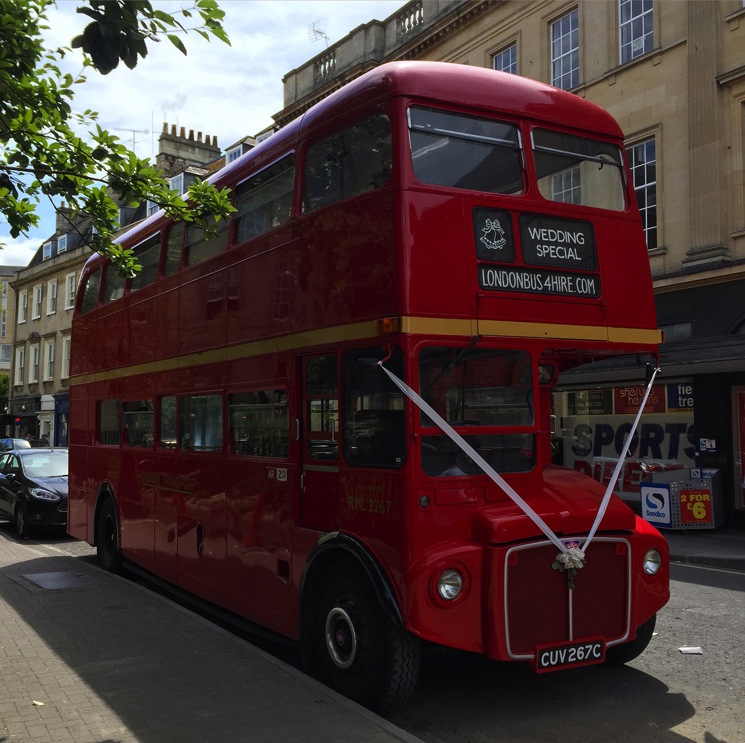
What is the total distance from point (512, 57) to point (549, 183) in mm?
16387

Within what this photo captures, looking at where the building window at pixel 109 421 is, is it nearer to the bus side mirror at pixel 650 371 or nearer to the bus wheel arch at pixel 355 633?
the bus wheel arch at pixel 355 633

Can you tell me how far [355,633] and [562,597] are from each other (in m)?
1.36

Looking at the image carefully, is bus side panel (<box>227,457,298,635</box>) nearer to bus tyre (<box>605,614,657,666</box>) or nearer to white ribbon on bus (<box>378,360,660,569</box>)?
white ribbon on bus (<box>378,360,660,569</box>)

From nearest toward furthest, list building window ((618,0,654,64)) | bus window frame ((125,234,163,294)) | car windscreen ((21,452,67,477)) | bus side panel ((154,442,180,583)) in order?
bus side panel ((154,442,180,583)), bus window frame ((125,234,163,294)), car windscreen ((21,452,67,477)), building window ((618,0,654,64))

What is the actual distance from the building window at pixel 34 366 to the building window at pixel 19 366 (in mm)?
1314

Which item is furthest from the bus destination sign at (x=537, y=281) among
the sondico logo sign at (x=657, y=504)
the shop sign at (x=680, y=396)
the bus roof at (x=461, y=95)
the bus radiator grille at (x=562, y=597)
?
the shop sign at (x=680, y=396)

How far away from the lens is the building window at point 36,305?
4791 centimetres

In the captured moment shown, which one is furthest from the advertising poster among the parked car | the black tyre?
the parked car

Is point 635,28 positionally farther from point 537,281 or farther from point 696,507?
point 537,281

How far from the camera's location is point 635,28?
701 inches

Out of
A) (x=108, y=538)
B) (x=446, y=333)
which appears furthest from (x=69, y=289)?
(x=446, y=333)

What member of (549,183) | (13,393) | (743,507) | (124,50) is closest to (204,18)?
(124,50)

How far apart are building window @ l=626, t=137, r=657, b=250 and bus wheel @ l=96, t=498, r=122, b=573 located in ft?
39.9

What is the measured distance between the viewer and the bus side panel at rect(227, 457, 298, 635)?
6.28 meters
